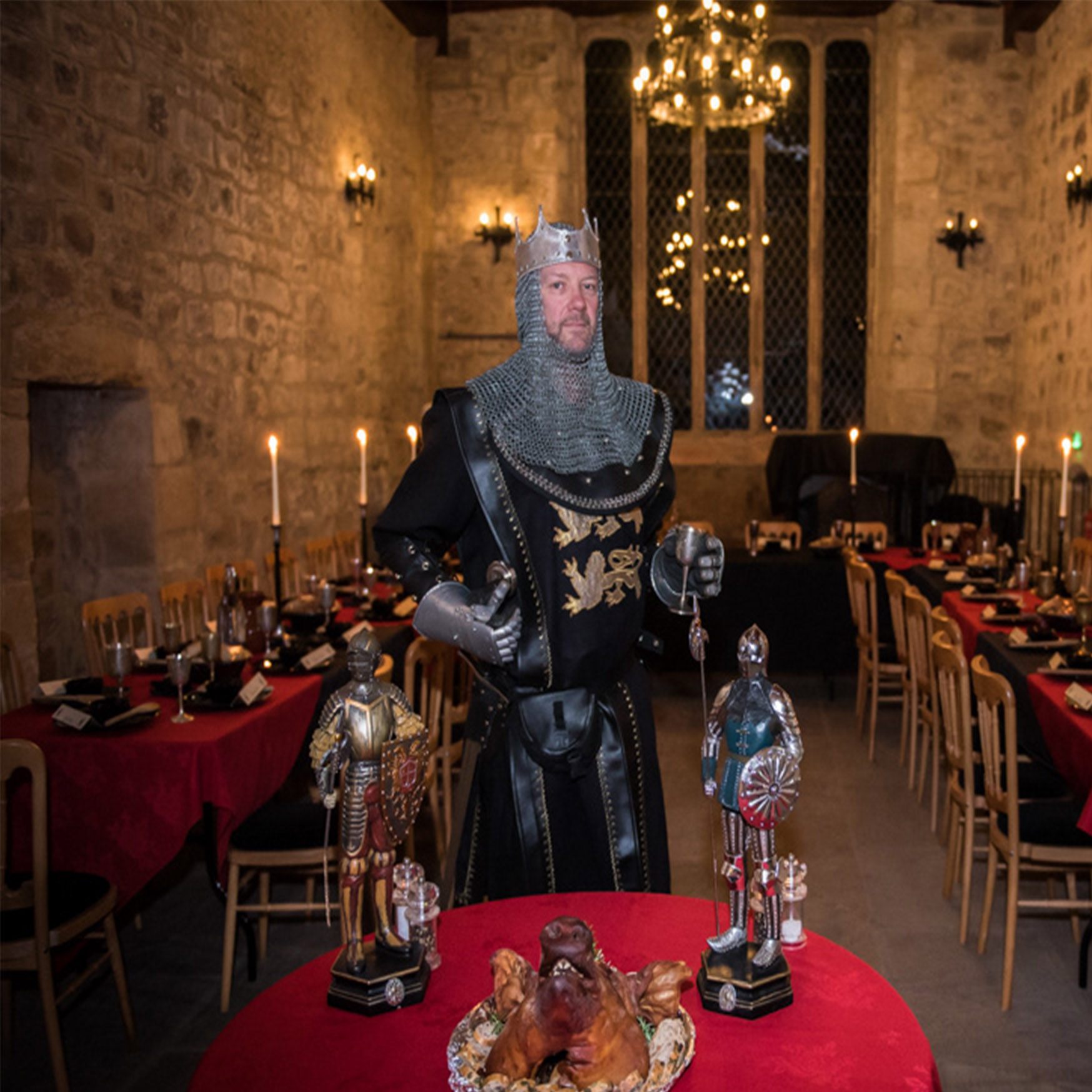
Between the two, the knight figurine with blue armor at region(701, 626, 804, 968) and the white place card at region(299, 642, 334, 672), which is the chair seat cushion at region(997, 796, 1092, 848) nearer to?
the knight figurine with blue armor at region(701, 626, 804, 968)

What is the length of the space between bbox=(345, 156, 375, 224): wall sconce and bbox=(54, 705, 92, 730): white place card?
647 cm

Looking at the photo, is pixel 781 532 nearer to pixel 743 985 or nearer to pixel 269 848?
pixel 269 848

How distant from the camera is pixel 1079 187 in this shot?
8719 millimetres

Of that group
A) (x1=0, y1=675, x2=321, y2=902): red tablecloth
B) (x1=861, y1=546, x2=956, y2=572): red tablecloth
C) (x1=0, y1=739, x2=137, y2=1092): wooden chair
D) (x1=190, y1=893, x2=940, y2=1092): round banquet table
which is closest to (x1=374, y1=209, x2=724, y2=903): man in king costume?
(x1=190, y1=893, x2=940, y2=1092): round banquet table

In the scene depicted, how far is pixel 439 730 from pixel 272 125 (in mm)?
4775

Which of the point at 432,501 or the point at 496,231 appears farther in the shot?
the point at 496,231

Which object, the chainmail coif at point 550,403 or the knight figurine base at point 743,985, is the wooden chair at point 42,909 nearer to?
the chainmail coif at point 550,403

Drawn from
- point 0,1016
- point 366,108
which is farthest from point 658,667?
point 366,108

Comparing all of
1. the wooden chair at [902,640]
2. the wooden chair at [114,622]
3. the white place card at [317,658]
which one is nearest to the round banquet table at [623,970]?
the white place card at [317,658]

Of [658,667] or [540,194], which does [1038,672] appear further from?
[540,194]

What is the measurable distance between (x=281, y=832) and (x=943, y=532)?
5.51 meters

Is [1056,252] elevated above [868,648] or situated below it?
above

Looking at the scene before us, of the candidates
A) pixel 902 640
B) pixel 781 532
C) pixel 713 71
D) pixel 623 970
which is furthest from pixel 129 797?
pixel 781 532

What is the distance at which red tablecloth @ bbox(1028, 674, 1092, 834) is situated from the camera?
3.14 metres
